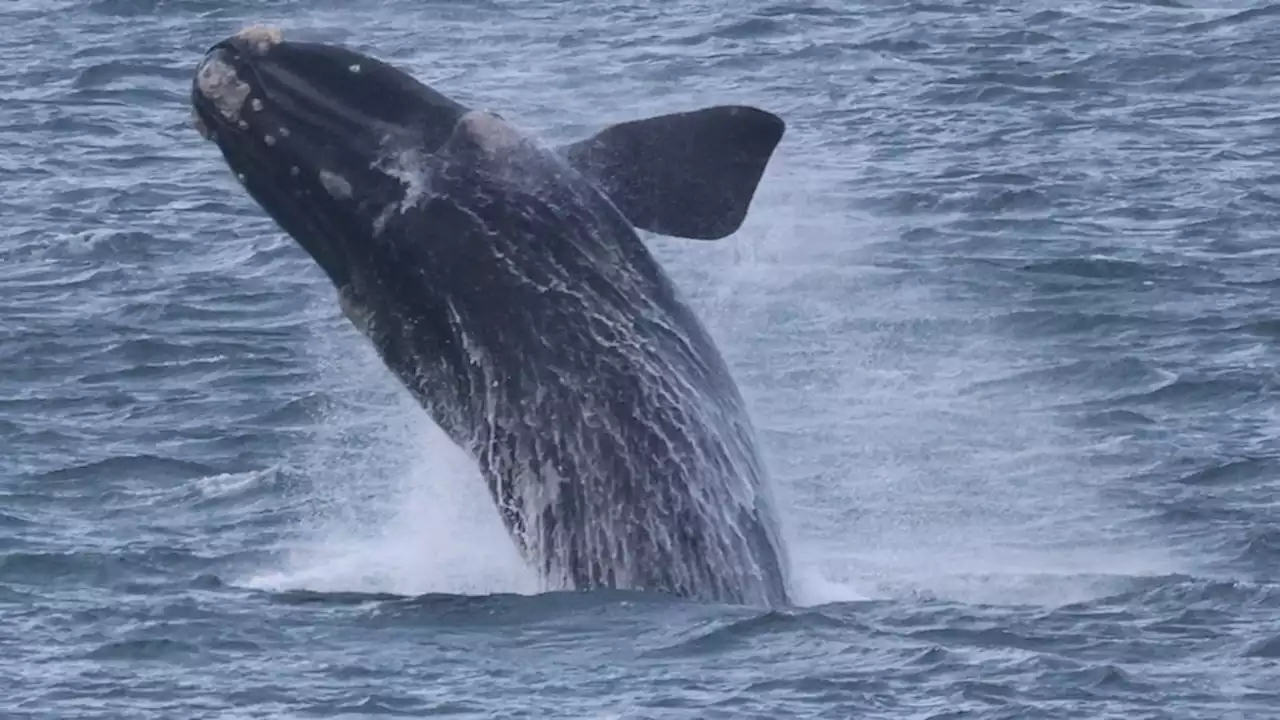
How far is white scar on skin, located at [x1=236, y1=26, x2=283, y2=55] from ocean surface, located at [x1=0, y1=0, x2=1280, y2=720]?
11.3 ft

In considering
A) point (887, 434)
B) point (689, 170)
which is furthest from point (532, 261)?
point (887, 434)

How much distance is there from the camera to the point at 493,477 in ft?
49.5

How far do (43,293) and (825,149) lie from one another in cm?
1051

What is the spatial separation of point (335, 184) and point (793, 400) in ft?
32.5

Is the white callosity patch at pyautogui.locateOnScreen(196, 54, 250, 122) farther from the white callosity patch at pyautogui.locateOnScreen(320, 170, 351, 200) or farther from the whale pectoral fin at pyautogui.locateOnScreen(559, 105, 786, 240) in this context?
the whale pectoral fin at pyautogui.locateOnScreen(559, 105, 786, 240)

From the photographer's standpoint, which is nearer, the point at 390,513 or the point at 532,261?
the point at 532,261

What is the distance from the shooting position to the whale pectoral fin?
48.6 feet

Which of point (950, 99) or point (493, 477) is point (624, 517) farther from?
point (950, 99)

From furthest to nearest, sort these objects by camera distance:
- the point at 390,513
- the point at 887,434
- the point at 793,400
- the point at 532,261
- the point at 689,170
A: the point at 793,400 < the point at 887,434 < the point at 390,513 < the point at 689,170 < the point at 532,261

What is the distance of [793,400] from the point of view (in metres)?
24.1

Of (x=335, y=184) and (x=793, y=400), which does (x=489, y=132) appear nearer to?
(x=335, y=184)

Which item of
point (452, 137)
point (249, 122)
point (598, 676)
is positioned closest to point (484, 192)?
point (452, 137)

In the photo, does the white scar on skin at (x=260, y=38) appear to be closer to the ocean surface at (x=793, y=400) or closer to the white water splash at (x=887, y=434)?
the ocean surface at (x=793, y=400)

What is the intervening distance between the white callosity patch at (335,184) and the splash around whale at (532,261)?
0.01 meters
